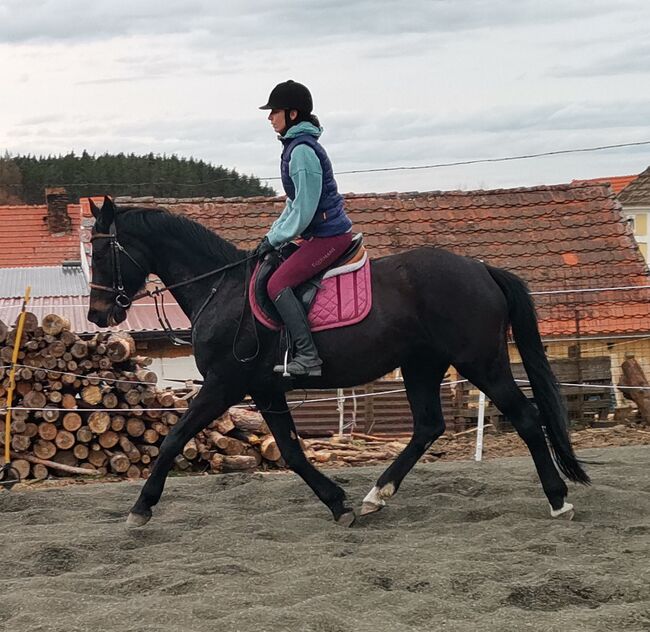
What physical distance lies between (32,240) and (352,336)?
87.9 feet

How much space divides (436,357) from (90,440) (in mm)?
4346

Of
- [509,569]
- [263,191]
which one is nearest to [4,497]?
[509,569]

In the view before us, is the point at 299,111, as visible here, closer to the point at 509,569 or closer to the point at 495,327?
the point at 495,327

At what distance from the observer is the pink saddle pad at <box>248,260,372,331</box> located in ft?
20.4

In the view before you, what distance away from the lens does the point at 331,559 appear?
17.0ft

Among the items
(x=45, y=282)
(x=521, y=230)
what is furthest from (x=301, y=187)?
(x=45, y=282)

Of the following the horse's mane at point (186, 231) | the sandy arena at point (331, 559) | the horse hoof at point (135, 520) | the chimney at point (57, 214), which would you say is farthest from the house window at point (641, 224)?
the horse hoof at point (135, 520)

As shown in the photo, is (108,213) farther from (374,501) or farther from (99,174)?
(99,174)

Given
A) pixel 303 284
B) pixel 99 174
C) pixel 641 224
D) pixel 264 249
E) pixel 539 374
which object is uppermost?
pixel 99 174

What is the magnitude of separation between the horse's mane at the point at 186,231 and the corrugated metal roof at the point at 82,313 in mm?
7204

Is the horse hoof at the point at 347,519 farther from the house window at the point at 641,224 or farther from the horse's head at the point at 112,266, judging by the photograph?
the house window at the point at 641,224

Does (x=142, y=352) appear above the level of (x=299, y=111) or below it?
below

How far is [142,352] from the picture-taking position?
1473 centimetres

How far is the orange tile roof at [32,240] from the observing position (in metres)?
30.5
